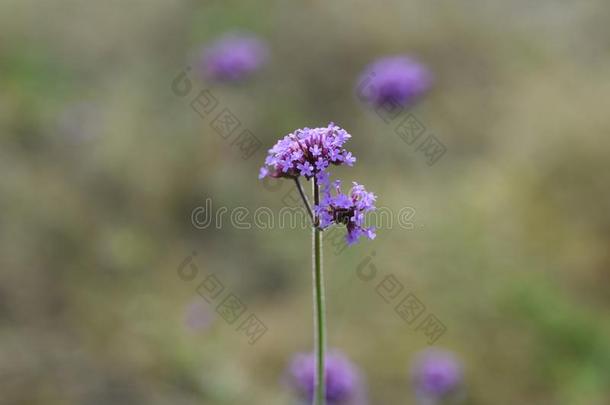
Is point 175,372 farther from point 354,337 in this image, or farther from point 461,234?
point 461,234

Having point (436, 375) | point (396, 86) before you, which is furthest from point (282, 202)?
point (436, 375)

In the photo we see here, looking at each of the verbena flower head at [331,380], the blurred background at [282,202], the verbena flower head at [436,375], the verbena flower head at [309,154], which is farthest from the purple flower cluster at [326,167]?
the blurred background at [282,202]

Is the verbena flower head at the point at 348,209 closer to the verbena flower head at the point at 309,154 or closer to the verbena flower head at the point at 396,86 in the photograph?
the verbena flower head at the point at 309,154

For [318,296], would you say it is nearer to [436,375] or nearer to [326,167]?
[326,167]

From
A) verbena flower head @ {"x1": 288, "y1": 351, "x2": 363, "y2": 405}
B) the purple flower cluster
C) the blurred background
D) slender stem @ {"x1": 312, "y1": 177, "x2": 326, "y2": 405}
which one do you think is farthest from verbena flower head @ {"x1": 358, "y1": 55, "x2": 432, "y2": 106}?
slender stem @ {"x1": 312, "y1": 177, "x2": 326, "y2": 405}

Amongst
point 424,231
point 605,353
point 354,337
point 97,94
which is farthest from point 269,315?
point 97,94

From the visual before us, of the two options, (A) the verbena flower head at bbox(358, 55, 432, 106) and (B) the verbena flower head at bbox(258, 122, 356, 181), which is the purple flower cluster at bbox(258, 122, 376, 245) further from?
(A) the verbena flower head at bbox(358, 55, 432, 106)
